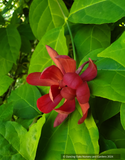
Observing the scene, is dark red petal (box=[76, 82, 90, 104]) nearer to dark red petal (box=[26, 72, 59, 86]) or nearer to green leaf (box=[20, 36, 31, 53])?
dark red petal (box=[26, 72, 59, 86])

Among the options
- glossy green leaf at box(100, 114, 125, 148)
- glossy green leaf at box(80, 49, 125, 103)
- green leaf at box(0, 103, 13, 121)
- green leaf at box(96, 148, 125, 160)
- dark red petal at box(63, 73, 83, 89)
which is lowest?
glossy green leaf at box(100, 114, 125, 148)

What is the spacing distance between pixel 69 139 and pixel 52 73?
0.41 ft

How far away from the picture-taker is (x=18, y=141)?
0.31 metres

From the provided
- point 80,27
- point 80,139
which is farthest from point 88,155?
point 80,27

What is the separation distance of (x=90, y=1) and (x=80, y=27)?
8 centimetres

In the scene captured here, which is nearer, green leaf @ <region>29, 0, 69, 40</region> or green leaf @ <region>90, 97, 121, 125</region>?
green leaf @ <region>90, 97, 121, 125</region>

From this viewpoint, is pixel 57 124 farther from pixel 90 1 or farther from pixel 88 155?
pixel 90 1

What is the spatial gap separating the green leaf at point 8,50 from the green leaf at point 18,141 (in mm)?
251

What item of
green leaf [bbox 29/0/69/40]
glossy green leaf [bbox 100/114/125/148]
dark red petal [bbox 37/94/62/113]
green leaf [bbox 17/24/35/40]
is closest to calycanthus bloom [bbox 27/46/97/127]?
dark red petal [bbox 37/94/62/113]

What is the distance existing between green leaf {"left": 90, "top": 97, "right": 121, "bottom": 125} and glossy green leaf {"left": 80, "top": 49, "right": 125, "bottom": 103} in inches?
2.4

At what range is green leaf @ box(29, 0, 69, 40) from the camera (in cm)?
46

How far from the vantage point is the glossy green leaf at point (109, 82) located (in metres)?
0.24

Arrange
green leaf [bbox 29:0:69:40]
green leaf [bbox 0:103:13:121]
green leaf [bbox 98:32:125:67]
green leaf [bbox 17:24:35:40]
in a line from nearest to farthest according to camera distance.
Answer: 1. green leaf [bbox 98:32:125:67]
2. green leaf [bbox 0:103:13:121]
3. green leaf [bbox 29:0:69:40]
4. green leaf [bbox 17:24:35:40]

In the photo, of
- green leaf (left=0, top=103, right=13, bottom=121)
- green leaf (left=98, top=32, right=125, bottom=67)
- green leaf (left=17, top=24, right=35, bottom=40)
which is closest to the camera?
green leaf (left=98, top=32, right=125, bottom=67)
